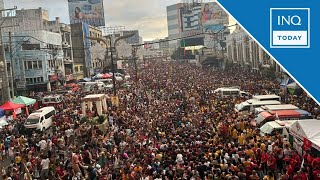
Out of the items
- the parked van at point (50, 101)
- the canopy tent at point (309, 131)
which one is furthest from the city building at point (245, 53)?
the canopy tent at point (309, 131)

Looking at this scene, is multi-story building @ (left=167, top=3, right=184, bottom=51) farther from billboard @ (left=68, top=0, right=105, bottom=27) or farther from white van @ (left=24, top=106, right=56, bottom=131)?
white van @ (left=24, top=106, right=56, bottom=131)

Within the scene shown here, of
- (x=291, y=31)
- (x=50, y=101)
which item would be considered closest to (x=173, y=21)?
(x=50, y=101)

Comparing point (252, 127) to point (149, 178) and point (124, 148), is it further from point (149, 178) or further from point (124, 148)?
point (149, 178)

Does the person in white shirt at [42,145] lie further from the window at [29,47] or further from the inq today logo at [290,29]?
the window at [29,47]

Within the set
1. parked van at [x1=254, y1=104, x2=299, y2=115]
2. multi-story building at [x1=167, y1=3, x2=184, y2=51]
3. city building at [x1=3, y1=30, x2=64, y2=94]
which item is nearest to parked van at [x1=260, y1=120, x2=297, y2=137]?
parked van at [x1=254, y1=104, x2=299, y2=115]

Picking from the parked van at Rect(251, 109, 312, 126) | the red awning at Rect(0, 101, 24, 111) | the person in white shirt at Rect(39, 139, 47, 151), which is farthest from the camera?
the red awning at Rect(0, 101, 24, 111)

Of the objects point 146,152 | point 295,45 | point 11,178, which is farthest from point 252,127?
point 295,45

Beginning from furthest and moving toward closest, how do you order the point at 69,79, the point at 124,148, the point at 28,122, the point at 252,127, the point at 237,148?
the point at 69,79
the point at 28,122
the point at 252,127
the point at 124,148
the point at 237,148
